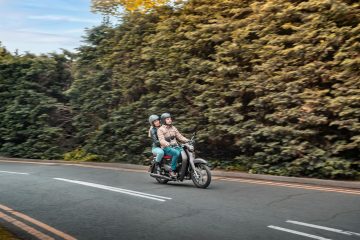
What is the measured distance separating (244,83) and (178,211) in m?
5.58

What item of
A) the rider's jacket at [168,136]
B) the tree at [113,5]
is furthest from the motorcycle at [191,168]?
the tree at [113,5]

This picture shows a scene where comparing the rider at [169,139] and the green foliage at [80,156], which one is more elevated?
the rider at [169,139]

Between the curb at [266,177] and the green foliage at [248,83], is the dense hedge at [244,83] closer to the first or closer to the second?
the green foliage at [248,83]

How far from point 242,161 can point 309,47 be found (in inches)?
152

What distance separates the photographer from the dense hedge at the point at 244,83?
10.7 m

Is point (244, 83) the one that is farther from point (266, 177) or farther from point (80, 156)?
point (80, 156)

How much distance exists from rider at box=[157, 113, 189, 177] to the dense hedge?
79.4 inches

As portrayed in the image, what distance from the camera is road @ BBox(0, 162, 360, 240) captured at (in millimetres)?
6512

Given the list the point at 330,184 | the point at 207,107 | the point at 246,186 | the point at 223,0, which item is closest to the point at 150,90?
the point at 207,107

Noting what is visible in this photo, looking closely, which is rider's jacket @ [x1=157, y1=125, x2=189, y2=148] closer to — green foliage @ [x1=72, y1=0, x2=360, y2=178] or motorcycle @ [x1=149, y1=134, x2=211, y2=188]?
motorcycle @ [x1=149, y1=134, x2=211, y2=188]

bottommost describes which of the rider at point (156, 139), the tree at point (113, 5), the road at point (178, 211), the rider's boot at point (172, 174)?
the road at point (178, 211)

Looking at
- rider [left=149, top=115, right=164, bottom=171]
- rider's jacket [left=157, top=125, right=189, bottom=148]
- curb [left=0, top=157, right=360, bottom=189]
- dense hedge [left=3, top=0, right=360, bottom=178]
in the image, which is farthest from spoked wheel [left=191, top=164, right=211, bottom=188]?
dense hedge [left=3, top=0, right=360, bottom=178]

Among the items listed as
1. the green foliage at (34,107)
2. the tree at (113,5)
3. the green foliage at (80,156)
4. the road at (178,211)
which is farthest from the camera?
the green foliage at (34,107)

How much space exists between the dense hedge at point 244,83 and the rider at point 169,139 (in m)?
2.02
